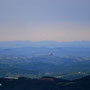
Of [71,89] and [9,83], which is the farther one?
[9,83]

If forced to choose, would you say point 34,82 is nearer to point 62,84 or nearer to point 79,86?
point 62,84

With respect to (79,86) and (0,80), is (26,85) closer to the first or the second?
(0,80)

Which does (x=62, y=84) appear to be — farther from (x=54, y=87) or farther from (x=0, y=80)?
(x=0, y=80)

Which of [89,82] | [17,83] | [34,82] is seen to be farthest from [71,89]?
[17,83]

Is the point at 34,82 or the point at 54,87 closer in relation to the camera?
the point at 54,87

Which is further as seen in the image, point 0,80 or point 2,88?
point 0,80

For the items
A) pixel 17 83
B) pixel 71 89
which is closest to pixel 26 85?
pixel 17 83

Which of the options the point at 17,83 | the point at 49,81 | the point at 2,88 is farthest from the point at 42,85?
the point at 2,88
